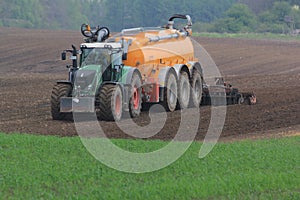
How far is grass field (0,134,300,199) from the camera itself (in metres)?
11.3

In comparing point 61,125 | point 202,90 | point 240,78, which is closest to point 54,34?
point 240,78

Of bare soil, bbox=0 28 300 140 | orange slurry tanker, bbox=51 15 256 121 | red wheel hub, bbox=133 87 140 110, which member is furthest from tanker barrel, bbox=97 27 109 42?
bare soil, bbox=0 28 300 140

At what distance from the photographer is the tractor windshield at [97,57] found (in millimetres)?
20641

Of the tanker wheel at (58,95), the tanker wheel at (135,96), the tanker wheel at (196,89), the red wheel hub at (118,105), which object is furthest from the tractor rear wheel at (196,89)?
the tanker wheel at (58,95)

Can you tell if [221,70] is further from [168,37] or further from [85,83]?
[85,83]

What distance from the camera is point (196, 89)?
24.3 m

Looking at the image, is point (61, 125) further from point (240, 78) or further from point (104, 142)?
point (240, 78)

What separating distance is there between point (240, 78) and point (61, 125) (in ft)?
55.0

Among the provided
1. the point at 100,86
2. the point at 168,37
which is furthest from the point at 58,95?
the point at 168,37

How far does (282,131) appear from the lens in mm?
19094

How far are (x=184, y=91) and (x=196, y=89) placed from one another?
843mm

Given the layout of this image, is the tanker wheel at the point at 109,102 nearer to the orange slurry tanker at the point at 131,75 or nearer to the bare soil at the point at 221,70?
Result: the orange slurry tanker at the point at 131,75

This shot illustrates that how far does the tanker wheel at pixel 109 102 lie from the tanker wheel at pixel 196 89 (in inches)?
179

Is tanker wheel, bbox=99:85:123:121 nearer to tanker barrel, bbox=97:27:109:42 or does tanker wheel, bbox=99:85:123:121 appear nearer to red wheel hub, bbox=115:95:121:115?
red wheel hub, bbox=115:95:121:115
